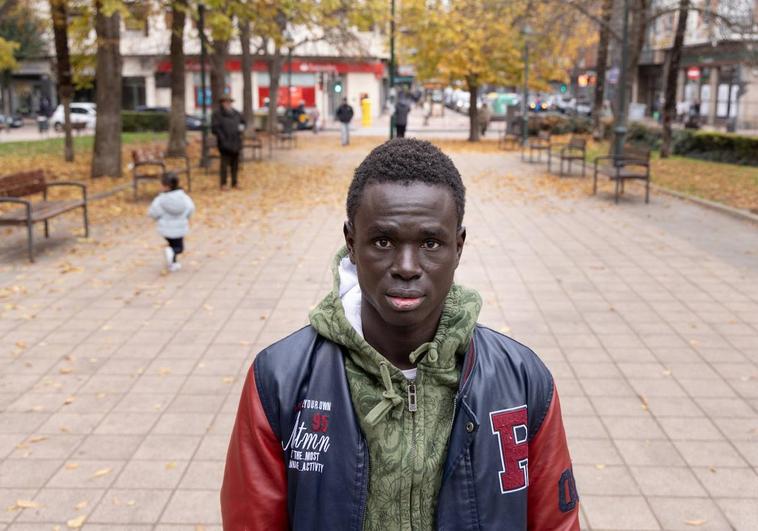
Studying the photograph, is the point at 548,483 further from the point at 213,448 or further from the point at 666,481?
the point at 213,448

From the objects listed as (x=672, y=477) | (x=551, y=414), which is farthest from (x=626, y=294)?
(x=551, y=414)

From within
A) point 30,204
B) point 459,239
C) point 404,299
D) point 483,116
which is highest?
point 459,239

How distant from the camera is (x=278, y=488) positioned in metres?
1.82

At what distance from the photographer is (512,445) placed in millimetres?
1818

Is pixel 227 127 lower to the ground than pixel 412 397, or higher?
higher

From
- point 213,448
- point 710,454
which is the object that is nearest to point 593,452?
point 710,454

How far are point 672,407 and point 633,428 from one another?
0.51 metres

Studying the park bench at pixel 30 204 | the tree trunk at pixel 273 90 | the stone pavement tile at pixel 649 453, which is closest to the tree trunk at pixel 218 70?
the tree trunk at pixel 273 90

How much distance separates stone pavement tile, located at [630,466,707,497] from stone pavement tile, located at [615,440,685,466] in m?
0.06

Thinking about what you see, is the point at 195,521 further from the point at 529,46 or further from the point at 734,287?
the point at 529,46

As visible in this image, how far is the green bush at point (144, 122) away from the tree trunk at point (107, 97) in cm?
2309

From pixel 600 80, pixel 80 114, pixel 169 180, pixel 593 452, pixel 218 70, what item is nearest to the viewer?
pixel 593 452

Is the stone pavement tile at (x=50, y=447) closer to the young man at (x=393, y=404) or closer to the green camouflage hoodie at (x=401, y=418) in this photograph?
the young man at (x=393, y=404)

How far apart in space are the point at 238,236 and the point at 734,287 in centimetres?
668
